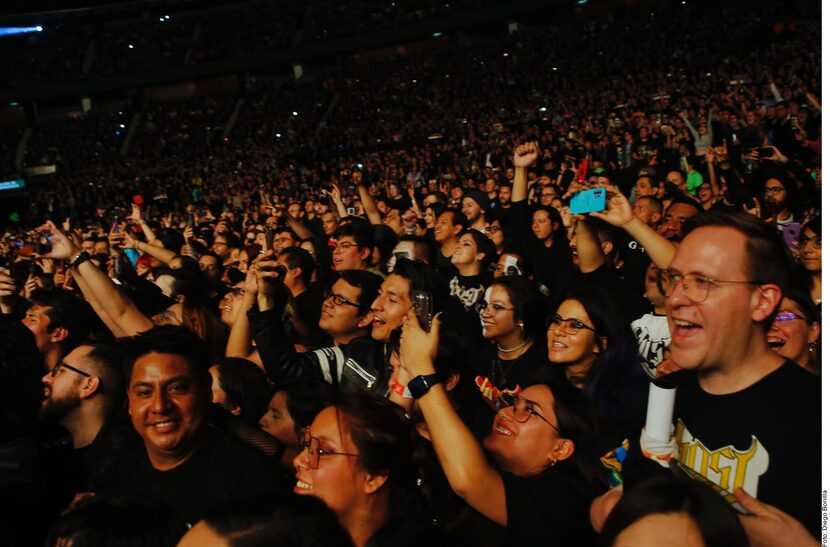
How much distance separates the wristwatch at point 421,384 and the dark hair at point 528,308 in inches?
59.5

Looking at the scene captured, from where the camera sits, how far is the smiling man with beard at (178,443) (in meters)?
2.38

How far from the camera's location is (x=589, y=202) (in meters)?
3.24

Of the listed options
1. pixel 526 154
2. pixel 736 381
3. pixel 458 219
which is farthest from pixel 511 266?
pixel 736 381

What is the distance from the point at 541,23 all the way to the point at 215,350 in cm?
2859

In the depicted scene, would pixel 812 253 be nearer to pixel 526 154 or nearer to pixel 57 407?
pixel 526 154

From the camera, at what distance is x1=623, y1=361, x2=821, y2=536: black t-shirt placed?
1732 mm

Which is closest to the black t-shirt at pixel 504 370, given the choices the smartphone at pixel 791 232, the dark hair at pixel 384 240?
the smartphone at pixel 791 232

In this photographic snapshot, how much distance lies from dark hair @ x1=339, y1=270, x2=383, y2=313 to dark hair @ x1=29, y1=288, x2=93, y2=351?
1.50 metres

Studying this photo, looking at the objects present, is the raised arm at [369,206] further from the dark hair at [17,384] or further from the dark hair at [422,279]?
the dark hair at [17,384]

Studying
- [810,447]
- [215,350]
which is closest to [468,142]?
[215,350]

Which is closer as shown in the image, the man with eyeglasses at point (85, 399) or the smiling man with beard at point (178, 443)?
the smiling man with beard at point (178, 443)

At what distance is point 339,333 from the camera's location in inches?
159

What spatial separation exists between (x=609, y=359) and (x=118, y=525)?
1977 millimetres

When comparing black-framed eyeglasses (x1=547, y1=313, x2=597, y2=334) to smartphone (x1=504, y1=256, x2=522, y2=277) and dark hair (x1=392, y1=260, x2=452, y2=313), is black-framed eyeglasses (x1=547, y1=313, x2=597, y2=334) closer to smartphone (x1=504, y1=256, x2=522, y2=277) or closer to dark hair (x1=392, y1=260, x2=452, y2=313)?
dark hair (x1=392, y1=260, x2=452, y2=313)
